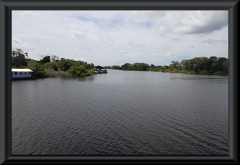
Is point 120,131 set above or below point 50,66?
below

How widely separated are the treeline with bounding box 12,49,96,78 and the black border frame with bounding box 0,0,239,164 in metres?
31.4

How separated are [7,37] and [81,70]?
133 ft

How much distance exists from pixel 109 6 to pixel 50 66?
125ft

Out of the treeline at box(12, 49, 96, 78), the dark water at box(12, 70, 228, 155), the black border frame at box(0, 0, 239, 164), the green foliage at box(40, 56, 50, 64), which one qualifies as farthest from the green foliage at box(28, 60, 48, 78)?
the black border frame at box(0, 0, 239, 164)

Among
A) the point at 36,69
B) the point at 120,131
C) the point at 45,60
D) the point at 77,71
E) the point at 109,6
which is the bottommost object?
the point at 120,131

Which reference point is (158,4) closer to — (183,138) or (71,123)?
(183,138)

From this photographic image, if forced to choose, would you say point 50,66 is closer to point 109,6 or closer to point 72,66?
point 72,66

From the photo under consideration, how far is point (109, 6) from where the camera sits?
1702mm

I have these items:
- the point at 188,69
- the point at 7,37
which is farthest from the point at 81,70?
the point at 7,37

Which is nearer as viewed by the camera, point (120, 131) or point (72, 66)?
point (120, 131)

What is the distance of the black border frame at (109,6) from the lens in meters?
1.64

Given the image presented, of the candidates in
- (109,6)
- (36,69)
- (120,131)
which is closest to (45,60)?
(36,69)

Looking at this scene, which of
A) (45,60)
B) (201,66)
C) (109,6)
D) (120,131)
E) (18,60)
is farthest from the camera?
(201,66)

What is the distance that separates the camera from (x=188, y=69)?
4997cm
